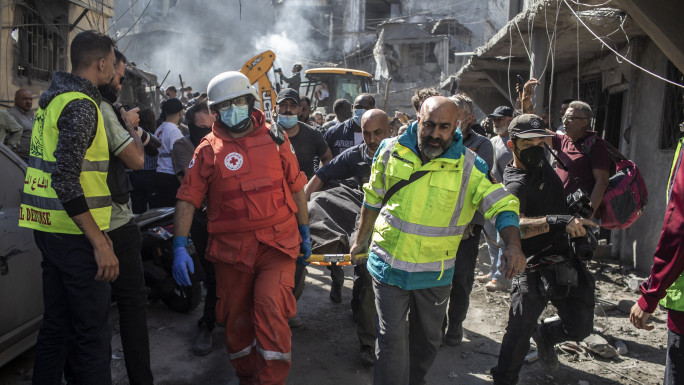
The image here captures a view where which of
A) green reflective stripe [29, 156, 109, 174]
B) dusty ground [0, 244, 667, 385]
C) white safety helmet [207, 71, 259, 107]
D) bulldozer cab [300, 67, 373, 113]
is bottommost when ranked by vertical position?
dusty ground [0, 244, 667, 385]

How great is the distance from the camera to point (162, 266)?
16.6 feet

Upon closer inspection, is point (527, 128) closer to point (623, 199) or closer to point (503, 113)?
point (623, 199)

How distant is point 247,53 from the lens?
151 ft

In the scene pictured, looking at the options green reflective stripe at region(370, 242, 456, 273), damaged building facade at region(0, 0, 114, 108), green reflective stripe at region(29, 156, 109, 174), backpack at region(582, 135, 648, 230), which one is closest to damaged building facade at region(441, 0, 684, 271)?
backpack at region(582, 135, 648, 230)

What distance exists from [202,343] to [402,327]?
6.67ft

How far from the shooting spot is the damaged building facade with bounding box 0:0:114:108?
1009 centimetres

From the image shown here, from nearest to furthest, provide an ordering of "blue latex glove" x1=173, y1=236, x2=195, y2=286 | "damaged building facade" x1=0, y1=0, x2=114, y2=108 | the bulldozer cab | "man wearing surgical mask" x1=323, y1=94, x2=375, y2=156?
"blue latex glove" x1=173, y1=236, x2=195, y2=286, "man wearing surgical mask" x1=323, y1=94, x2=375, y2=156, "damaged building facade" x1=0, y1=0, x2=114, y2=108, the bulldozer cab

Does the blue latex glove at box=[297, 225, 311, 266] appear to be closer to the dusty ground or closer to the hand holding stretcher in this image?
the hand holding stretcher

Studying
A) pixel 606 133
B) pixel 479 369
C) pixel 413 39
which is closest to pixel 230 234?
pixel 479 369

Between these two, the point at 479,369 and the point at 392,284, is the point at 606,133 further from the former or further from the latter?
the point at 392,284

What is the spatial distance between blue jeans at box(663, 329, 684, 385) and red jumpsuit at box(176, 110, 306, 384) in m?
2.05

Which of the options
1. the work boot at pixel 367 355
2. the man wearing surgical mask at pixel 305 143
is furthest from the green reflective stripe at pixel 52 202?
the man wearing surgical mask at pixel 305 143

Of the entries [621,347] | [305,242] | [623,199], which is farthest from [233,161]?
[621,347]

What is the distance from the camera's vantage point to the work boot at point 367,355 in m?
A: 4.09
